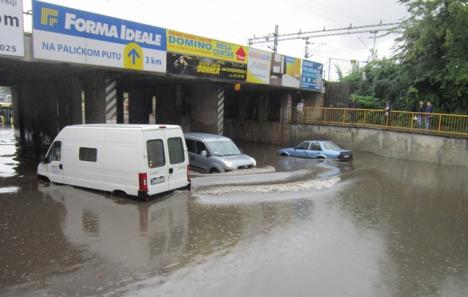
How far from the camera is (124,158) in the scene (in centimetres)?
977

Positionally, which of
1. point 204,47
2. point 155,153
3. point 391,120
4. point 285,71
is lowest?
point 155,153

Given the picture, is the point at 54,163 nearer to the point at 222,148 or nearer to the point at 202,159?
the point at 202,159

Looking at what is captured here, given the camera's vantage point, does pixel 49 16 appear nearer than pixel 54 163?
No

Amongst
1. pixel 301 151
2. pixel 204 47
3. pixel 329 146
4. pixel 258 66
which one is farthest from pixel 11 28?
pixel 329 146

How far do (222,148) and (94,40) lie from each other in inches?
253

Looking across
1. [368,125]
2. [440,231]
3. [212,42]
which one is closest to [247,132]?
[368,125]

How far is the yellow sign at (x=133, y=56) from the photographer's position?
15.7 meters

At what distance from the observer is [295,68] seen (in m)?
25.4

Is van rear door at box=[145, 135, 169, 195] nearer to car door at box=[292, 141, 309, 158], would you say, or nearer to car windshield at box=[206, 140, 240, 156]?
car windshield at box=[206, 140, 240, 156]

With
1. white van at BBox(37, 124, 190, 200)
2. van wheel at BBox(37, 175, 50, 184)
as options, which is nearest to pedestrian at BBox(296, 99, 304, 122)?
white van at BBox(37, 124, 190, 200)

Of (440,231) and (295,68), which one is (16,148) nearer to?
(295,68)

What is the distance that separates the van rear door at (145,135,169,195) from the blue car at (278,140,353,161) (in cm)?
1146

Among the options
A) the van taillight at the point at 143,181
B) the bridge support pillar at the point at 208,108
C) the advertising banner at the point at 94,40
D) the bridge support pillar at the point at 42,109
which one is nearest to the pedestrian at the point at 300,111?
the bridge support pillar at the point at 208,108

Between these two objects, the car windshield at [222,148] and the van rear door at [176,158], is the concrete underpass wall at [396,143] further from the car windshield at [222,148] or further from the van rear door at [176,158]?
the van rear door at [176,158]
